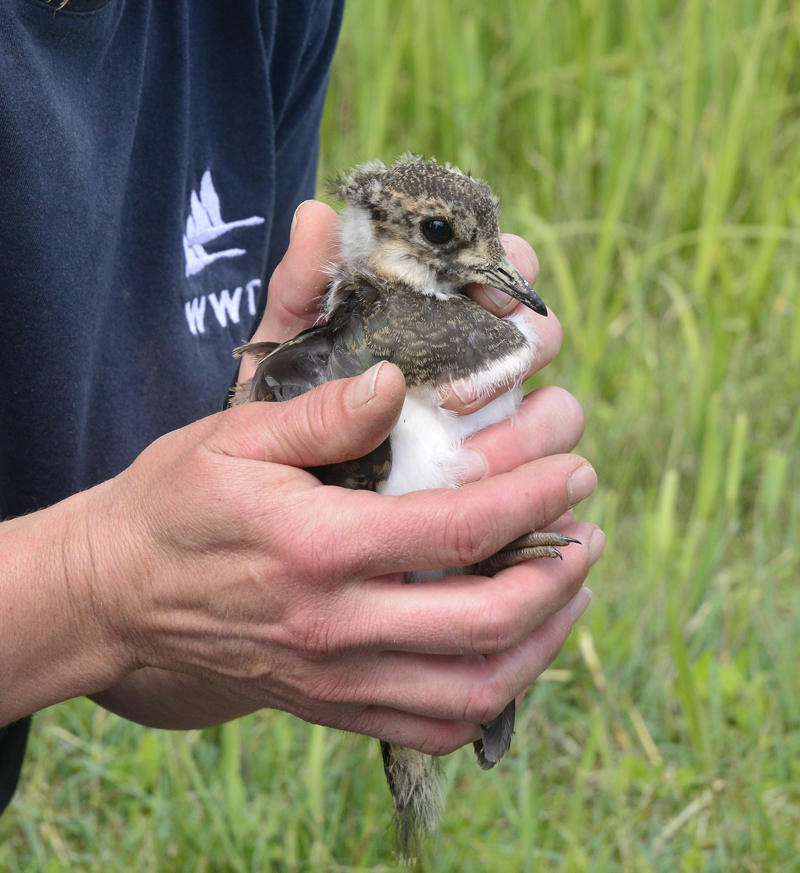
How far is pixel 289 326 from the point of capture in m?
1.70

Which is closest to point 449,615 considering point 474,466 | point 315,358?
point 474,466

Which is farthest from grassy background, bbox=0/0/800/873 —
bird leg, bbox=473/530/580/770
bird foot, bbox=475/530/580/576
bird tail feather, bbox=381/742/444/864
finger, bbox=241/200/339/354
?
finger, bbox=241/200/339/354

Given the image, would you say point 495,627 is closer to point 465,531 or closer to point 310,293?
point 465,531

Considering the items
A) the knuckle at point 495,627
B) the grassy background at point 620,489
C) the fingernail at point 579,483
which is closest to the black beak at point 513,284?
the fingernail at point 579,483

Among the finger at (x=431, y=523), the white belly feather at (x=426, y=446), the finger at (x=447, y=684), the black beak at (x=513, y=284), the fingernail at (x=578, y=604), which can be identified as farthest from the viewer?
the black beak at (x=513, y=284)

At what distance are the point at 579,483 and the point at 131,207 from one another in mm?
922

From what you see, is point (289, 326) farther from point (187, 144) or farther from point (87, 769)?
point (87, 769)

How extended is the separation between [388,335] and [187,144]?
539 millimetres

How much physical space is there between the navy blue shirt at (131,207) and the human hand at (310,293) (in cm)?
16

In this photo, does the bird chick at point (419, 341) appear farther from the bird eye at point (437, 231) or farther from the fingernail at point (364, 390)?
the fingernail at point (364, 390)

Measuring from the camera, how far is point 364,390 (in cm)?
124

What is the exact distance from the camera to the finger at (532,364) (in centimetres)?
148

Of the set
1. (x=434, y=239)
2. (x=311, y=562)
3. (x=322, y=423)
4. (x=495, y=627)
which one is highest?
(x=434, y=239)

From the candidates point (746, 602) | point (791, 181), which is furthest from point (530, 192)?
point (746, 602)
